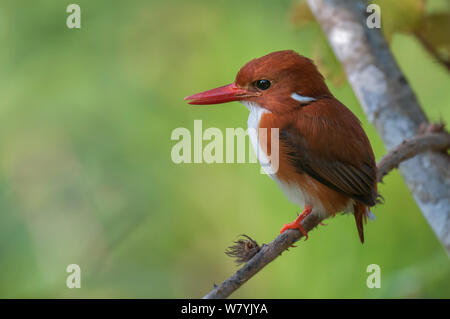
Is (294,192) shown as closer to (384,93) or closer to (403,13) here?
(384,93)

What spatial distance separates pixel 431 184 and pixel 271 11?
1.79m

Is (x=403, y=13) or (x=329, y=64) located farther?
(x=329, y=64)

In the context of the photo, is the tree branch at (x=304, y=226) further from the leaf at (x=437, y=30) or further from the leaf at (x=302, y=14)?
the leaf at (x=302, y=14)

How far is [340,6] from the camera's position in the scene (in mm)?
2293

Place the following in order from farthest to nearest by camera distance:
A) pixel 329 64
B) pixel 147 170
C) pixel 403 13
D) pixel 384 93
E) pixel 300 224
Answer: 1. pixel 147 170
2. pixel 329 64
3. pixel 384 93
4. pixel 403 13
5. pixel 300 224

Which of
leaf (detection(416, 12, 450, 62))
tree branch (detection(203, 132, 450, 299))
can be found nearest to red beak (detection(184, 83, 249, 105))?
tree branch (detection(203, 132, 450, 299))

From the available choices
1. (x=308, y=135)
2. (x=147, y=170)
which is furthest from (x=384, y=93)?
(x=147, y=170)

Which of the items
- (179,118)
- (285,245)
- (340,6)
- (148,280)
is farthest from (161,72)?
(285,245)

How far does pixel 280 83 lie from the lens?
2125mm

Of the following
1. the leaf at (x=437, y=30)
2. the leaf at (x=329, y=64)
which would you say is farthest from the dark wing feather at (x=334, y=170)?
the leaf at (x=437, y=30)

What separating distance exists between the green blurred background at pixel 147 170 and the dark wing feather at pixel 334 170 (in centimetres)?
63

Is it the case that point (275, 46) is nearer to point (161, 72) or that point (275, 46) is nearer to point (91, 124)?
point (161, 72)

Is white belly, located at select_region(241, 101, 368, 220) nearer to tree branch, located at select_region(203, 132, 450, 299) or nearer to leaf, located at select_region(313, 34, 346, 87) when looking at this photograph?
tree branch, located at select_region(203, 132, 450, 299)

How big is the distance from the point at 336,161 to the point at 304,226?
9.8 inches
